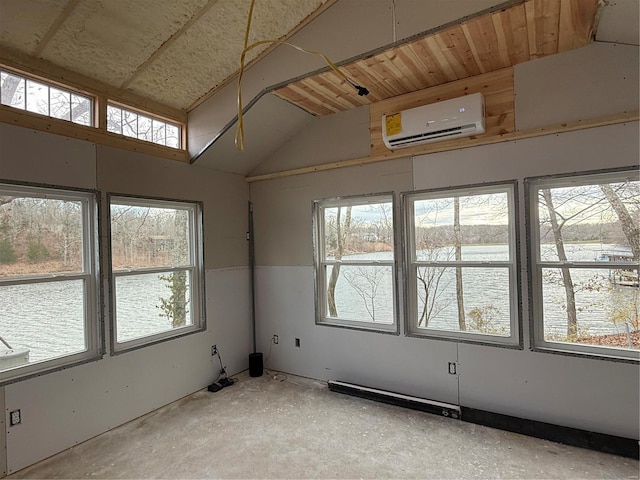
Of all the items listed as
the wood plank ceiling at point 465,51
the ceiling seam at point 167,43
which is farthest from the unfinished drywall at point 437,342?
the ceiling seam at point 167,43

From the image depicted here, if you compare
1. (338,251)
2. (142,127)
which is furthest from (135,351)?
(338,251)

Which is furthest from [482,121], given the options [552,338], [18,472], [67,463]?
[18,472]

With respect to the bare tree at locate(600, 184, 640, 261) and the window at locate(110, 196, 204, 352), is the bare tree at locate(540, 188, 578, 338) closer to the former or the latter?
the bare tree at locate(600, 184, 640, 261)

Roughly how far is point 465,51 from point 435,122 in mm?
560

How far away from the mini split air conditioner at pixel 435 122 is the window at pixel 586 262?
69 cm

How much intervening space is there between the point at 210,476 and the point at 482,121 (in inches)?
130

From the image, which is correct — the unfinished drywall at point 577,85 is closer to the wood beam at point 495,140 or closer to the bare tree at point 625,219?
the wood beam at point 495,140

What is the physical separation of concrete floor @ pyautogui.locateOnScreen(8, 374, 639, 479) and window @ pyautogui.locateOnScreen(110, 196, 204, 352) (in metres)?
0.80

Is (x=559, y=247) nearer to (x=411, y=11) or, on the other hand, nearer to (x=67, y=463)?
(x=411, y=11)

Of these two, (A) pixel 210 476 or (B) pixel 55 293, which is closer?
(A) pixel 210 476

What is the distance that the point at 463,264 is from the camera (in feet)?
10.4

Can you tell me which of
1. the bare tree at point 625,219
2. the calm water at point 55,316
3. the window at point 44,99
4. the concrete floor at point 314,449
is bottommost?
the concrete floor at point 314,449

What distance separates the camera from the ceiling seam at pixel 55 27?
2295mm

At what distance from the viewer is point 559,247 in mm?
2773
